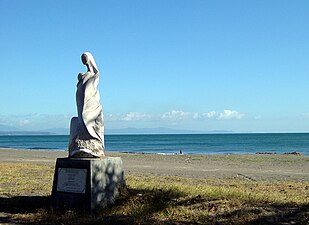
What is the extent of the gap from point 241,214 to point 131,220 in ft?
5.56

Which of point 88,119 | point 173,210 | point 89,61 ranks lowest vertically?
point 173,210

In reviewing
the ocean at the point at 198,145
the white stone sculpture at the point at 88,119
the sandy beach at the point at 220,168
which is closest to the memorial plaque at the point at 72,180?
the white stone sculpture at the point at 88,119

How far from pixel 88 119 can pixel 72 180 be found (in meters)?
1.20

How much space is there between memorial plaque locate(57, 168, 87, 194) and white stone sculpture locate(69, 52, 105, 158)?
15.0 inches

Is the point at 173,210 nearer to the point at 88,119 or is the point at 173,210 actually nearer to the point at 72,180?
the point at 72,180

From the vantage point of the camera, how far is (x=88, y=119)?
857cm

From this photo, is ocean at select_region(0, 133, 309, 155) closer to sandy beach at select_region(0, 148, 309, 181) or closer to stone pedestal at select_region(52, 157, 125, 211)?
sandy beach at select_region(0, 148, 309, 181)

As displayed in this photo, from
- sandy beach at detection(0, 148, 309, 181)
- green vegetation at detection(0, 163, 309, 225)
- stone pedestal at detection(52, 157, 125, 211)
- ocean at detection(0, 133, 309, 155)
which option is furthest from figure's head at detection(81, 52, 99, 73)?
ocean at detection(0, 133, 309, 155)

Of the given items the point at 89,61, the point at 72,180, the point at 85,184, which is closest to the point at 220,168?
the point at 89,61

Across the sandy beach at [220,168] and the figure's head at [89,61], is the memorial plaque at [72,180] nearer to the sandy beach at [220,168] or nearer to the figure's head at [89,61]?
the figure's head at [89,61]

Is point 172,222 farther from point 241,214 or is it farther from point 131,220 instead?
point 241,214

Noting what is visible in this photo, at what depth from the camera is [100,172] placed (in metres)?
8.02

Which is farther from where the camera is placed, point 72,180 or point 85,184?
point 72,180

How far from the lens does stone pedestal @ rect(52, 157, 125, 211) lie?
783 centimetres
